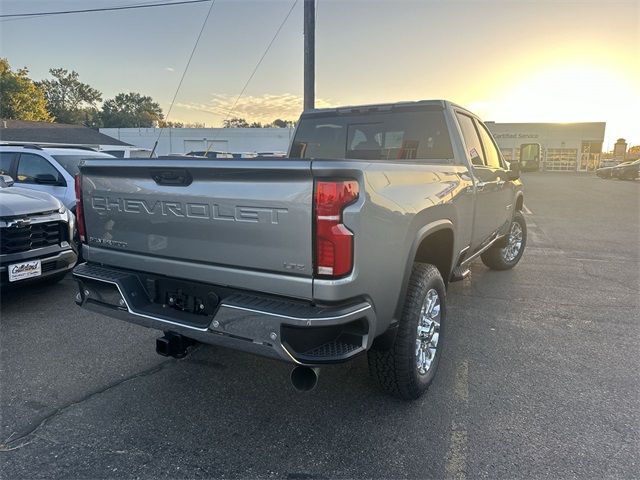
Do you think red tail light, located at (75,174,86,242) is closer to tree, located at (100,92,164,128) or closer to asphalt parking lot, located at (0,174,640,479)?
asphalt parking lot, located at (0,174,640,479)

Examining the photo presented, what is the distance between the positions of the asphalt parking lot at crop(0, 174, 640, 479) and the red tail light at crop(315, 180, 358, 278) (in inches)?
46.7

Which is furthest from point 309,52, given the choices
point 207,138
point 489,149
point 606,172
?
point 207,138

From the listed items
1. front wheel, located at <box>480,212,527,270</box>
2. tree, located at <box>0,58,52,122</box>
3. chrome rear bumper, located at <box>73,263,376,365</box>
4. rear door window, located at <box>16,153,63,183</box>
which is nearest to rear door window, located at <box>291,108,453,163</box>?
chrome rear bumper, located at <box>73,263,376,365</box>

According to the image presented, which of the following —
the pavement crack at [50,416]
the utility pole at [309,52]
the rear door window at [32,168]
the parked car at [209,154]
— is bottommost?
the pavement crack at [50,416]

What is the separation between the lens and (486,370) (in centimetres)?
356

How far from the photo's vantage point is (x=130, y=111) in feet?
258

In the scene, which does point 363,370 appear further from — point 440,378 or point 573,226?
point 573,226

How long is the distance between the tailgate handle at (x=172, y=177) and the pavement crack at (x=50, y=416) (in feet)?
5.43

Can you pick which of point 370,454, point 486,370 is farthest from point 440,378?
point 370,454

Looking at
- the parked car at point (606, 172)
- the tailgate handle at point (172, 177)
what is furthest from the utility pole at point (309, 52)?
the parked car at point (606, 172)

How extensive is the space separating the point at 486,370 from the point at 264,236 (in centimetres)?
231

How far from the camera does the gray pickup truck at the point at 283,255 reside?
7.23ft

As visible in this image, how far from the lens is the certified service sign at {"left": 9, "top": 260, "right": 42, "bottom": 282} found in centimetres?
443

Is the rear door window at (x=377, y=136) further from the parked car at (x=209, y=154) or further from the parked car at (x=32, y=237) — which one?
the parked car at (x=32, y=237)
